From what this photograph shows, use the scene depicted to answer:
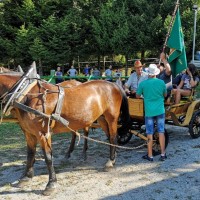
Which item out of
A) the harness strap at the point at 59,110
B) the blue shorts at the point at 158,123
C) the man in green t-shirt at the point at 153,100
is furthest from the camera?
the blue shorts at the point at 158,123

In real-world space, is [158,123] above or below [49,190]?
above

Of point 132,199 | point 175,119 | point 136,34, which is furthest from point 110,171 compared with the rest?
point 136,34

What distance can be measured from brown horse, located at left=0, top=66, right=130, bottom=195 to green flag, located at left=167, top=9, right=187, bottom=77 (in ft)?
7.20

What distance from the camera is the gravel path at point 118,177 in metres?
4.53

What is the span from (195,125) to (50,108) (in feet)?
13.1

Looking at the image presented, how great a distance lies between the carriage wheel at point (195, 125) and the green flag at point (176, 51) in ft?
3.62

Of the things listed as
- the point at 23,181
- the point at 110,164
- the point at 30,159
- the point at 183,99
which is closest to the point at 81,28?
the point at 183,99

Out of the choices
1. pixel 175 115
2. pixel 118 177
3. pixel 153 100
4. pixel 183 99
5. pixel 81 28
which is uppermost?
pixel 81 28

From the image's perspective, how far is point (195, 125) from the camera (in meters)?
7.35

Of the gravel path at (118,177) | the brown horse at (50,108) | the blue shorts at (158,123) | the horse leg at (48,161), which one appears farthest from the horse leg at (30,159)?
the blue shorts at (158,123)

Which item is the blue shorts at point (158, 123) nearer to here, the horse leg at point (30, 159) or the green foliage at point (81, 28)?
the horse leg at point (30, 159)

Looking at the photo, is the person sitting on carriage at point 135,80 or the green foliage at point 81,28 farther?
the green foliage at point 81,28

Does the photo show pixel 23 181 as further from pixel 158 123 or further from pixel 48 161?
pixel 158 123

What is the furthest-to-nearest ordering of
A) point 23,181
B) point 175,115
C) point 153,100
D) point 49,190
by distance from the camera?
point 175,115 → point 153,100 → point 23,181 → point 49,190
